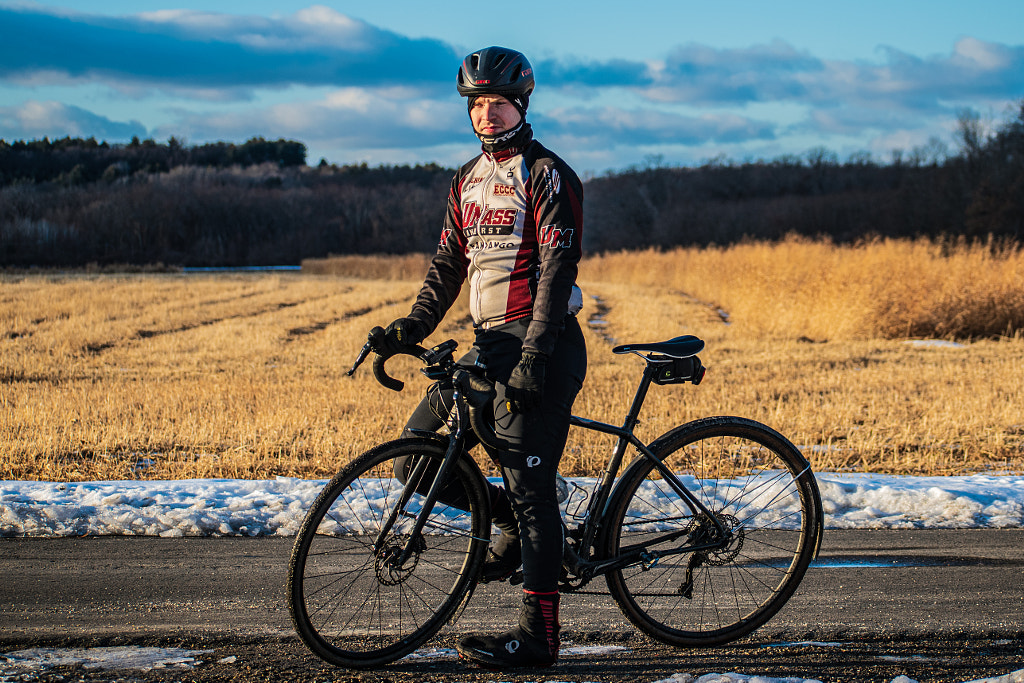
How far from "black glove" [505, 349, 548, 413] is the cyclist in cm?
4

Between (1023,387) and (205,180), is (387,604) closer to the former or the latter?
(1023,387)

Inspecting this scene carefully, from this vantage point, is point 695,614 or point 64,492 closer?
point 695,614

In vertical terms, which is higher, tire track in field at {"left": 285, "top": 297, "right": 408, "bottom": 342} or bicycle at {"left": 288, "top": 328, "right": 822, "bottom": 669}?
bicycle at {"left": 288, "top": 328, "right": 822, "bottom": 669}

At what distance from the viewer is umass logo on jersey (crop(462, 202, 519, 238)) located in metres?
3.29

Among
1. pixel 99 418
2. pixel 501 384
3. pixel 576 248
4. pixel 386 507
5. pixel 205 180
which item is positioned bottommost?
pixel 99 418

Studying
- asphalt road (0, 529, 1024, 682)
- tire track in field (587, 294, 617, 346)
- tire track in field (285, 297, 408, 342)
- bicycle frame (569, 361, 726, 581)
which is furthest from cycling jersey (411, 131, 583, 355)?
tire track in field (285, 297, 408, 342)

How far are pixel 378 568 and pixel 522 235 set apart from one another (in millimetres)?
1368

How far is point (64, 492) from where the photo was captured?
228 inches

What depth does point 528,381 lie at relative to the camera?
3.10 metres

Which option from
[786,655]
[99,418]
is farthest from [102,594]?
[99,418]

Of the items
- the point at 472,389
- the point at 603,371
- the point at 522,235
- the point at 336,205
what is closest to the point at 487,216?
the point at 522,235

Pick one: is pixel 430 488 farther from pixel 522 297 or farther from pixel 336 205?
pixel 336 205

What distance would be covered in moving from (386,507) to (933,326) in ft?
57.9

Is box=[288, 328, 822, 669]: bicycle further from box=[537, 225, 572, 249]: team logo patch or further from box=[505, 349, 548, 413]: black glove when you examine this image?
box=[537, 225, 572, 249]: team logo patch
